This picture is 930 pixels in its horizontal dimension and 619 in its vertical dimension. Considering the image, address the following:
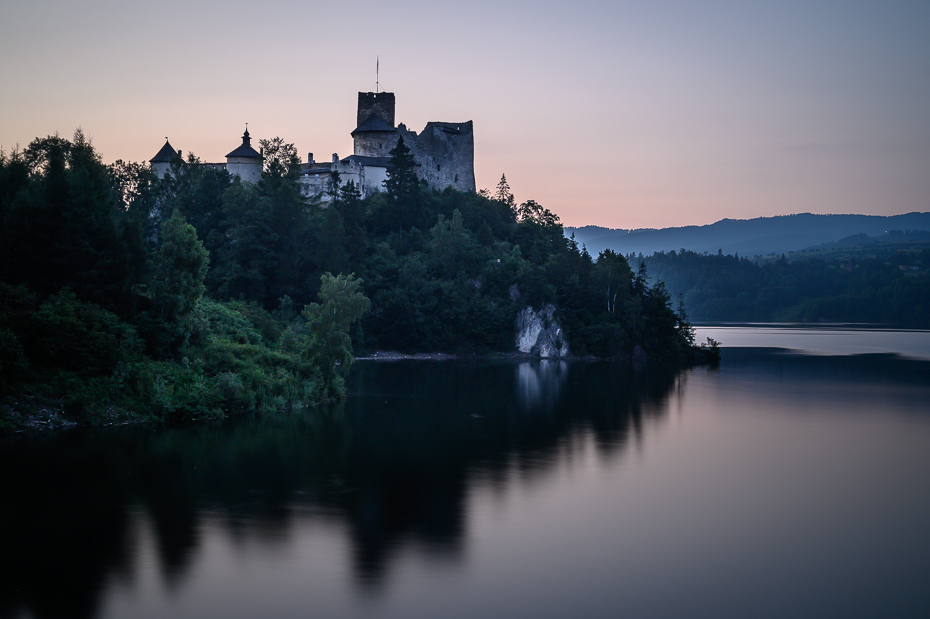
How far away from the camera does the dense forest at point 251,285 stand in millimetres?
30109

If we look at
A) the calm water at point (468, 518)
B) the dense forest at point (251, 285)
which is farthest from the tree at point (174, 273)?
the calm water at point (468, 518)

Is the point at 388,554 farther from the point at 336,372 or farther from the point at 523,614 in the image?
the point at 336,372

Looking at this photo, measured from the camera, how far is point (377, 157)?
75.9 m

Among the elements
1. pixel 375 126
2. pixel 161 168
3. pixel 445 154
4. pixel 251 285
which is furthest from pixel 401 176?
pixel 161 168

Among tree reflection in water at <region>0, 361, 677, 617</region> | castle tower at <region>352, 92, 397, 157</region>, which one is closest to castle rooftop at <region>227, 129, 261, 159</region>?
castle tower at <region>352, 92, 397, 157</region>

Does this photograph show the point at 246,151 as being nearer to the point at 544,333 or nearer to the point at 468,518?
the point at 544,333

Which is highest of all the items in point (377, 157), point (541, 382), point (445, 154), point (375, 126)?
point (375, 126)

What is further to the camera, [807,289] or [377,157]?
[807,289]

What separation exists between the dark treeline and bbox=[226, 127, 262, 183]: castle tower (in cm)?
10389

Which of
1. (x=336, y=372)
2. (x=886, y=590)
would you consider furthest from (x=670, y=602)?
(x=336, y=372)

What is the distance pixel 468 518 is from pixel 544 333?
5302 centimetres

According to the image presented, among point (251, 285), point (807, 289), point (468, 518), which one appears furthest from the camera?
point (807, 289)

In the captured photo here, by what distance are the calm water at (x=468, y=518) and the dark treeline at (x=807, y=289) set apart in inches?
4946

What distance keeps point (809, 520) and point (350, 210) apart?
53.5m
